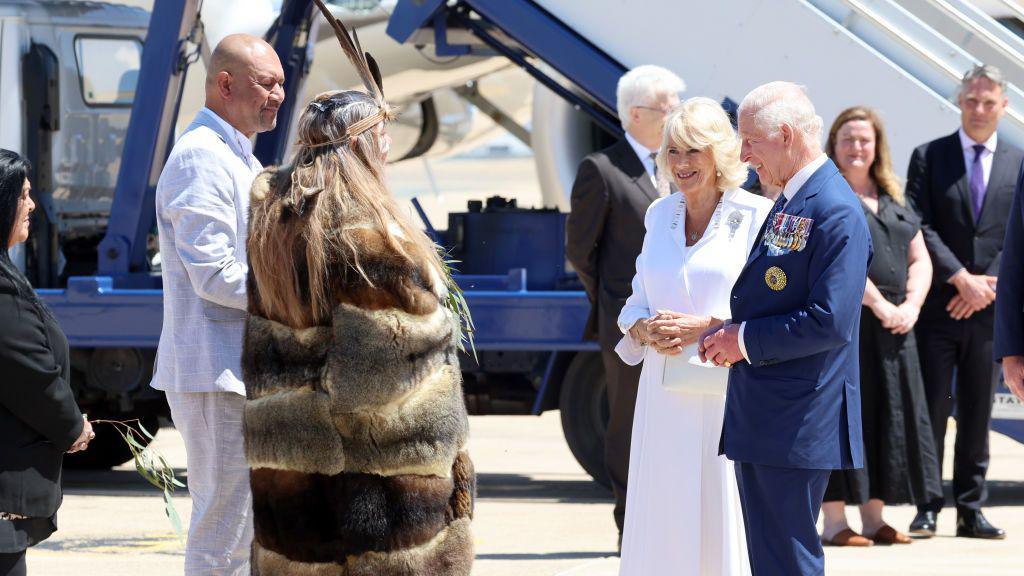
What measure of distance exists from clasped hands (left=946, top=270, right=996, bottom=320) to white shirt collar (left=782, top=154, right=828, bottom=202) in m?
2.76

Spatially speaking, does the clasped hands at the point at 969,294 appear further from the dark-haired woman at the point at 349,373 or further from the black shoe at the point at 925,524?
the dark-haired woman at the point at 349,373

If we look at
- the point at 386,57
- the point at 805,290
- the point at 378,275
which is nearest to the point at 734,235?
the point at 805,290

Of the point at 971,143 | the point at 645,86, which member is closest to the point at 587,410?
the point at 971,143

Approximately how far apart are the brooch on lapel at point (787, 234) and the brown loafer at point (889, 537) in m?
2.88

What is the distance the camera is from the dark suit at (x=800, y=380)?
151 inches

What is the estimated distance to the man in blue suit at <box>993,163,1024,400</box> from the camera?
14.4ft

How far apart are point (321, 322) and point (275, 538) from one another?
0.55m

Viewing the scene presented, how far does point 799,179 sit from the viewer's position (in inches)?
158

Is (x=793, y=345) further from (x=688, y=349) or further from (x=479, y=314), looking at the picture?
(x=479, y=314)

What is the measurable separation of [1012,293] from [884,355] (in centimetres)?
203

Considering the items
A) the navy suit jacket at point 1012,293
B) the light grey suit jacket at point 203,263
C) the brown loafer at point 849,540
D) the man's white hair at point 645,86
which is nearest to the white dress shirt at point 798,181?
the navy suit jacket at point 1012,293

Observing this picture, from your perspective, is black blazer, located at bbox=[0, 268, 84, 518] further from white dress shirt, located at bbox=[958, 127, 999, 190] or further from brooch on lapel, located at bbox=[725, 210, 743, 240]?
white dress shirt, located at bbox=[958, 127, 999, 190]

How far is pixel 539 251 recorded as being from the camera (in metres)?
8.22

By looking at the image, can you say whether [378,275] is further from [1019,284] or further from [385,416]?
[1019,284]
